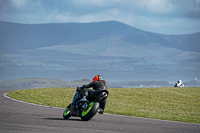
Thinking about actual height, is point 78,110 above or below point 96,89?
below

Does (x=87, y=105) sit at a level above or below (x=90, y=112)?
above

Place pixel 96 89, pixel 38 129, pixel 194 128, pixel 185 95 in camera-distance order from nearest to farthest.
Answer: pixel 38 129
pixel 194 128
pixel 96 89
pixel 185 95

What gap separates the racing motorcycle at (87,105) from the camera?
11.9m

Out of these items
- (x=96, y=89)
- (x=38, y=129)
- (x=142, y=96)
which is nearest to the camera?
(x=38, y=129)

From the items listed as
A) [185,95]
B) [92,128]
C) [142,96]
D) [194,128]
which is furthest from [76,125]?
[185,95]

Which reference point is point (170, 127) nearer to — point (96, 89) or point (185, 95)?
point (96, 89)

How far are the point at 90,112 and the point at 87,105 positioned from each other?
0.34m

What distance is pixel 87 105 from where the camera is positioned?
1217 centimetres

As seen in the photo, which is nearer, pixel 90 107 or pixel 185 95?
pixel 90 107

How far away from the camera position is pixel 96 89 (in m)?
12.5

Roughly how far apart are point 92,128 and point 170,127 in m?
2.89

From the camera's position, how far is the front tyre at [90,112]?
11.9 meters

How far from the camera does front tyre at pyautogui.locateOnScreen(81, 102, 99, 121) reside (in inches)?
467

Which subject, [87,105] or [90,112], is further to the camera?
[87,105]
